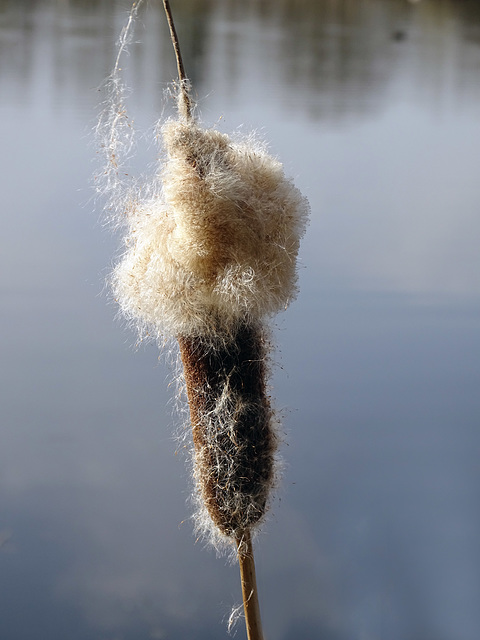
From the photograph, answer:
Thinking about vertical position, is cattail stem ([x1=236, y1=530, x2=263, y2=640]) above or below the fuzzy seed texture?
below

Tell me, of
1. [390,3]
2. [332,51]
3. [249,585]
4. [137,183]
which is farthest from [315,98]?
[249,585]

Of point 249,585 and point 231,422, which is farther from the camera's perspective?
point 249,585

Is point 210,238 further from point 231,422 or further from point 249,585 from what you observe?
point 249,585

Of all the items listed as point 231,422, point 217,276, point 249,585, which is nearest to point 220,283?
point 217,276

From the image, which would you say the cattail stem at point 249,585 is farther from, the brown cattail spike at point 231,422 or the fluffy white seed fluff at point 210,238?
the fluffy white seed fluff at point 210,238

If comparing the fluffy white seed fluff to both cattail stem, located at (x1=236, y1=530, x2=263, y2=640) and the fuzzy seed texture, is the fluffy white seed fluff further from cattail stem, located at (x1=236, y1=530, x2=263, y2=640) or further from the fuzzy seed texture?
cattail stem, located at (x1=236, y1=530, x2=263, y2=640)

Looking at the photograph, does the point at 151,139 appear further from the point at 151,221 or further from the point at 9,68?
the point at 9,68

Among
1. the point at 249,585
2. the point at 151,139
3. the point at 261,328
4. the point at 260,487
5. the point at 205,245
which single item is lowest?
the point at 249,585

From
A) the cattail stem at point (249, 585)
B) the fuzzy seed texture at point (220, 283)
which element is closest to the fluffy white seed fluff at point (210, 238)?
the fuzzy seed texture at point (220, 283)

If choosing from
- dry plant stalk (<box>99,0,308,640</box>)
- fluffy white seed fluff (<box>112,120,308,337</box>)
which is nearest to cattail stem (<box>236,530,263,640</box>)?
dry plant stalk (<box>99,0,308,640</box>)
